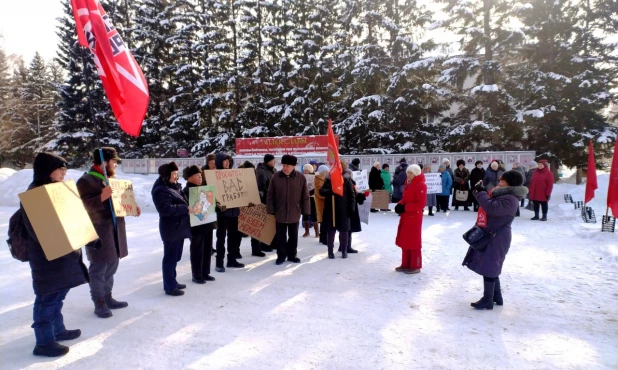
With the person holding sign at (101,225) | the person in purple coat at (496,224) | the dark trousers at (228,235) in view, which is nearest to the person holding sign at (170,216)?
the person holding sign at (101,225)

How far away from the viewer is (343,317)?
4.60 metres

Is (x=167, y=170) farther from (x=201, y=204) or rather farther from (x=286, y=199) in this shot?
(x=286, y=199)

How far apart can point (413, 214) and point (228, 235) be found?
3.14 m

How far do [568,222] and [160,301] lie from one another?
35.8 ft

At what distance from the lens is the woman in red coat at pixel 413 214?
6227 millimetres

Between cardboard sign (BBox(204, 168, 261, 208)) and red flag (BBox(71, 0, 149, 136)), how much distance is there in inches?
71.2

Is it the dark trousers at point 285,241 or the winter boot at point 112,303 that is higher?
the dark trousers at point 285,241

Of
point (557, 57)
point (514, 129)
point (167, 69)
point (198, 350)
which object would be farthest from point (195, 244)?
point (167, 69)

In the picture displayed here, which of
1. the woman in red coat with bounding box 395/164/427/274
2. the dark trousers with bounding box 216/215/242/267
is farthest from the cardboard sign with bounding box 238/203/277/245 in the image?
the woman in red coat with bounding box 395/164/427/274

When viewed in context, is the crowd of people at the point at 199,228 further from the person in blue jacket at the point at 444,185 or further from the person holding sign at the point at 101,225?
the person in blue jacket at the point at 444,185

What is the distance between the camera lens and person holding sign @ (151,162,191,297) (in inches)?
198

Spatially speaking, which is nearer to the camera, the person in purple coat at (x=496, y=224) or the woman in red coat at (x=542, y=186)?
the person in purple coat at (x=496, y=224)

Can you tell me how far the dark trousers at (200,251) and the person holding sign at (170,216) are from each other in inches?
13.7

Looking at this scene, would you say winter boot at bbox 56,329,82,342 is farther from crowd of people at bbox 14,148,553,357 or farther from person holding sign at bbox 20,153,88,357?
person holding sign at bbox 20,153,88,357
